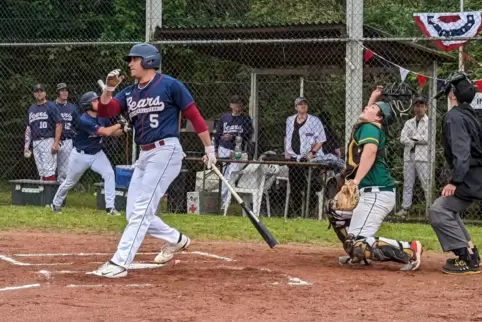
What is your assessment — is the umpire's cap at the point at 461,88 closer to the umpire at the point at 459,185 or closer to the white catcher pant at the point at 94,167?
the umpire at the point at 459,185

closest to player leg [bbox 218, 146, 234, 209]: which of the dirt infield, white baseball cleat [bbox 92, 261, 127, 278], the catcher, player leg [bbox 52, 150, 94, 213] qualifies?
player leg [bbox 52, 150, 94, 213]

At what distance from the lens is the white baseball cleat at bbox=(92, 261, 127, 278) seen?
24.7 feet

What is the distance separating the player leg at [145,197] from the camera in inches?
300

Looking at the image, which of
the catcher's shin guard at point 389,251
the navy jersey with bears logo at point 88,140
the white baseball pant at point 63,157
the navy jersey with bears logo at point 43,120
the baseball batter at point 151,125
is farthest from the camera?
the white baseball pant at point 63,157

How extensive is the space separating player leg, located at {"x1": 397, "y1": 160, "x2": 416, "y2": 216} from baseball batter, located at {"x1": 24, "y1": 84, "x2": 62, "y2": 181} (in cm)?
578

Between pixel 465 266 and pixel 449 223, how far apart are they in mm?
403

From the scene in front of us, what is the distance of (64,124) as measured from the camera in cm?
1575

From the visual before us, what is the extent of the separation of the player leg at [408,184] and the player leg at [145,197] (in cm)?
634

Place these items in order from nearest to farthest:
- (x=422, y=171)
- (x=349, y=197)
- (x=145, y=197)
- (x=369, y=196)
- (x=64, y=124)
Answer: (x=145, y=197)
(x=349, y=197)
(x=369, y=196)
(x=422, y=171)
(x=64, y=124)

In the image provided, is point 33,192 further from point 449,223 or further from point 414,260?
point 449,223

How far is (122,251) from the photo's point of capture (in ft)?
25.1

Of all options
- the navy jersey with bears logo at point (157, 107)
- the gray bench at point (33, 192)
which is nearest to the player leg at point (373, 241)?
the navy jersey with bears logo at point (157, 107)

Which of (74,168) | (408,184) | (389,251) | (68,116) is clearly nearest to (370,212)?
(389,251)

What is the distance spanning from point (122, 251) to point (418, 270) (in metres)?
2.70
